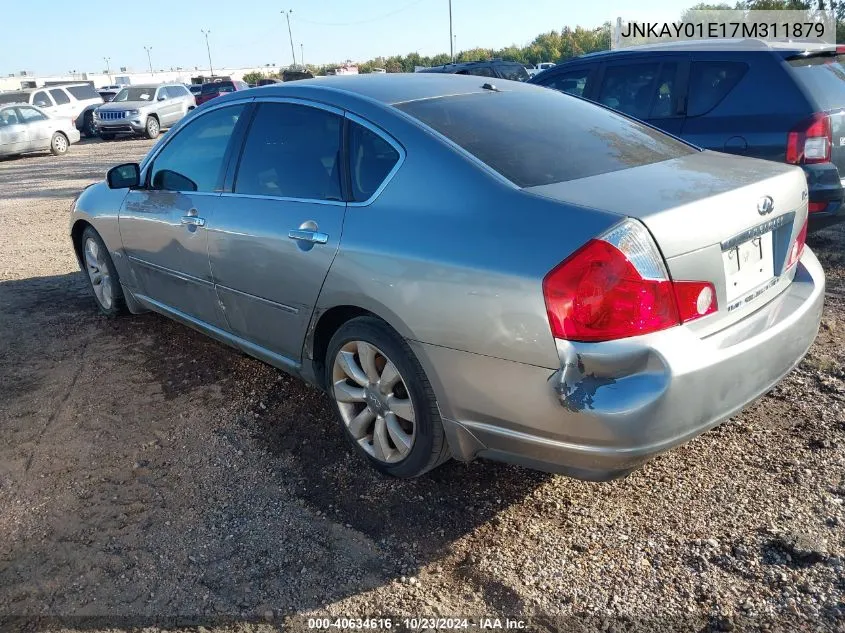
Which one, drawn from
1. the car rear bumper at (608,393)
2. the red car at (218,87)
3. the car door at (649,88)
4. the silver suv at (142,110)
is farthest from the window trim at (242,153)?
the red car at (218,87)

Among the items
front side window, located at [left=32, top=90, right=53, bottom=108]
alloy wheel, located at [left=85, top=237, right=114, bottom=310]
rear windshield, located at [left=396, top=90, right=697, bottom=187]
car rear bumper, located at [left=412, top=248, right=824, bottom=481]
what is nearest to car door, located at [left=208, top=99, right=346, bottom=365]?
rear windshield, located at [left=396, top=90, right=697, bottom=187]

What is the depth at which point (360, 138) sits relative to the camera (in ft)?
10.1

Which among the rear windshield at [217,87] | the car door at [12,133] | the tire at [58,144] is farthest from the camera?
the rear windshield at [217,87]

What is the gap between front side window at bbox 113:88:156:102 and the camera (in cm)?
2248

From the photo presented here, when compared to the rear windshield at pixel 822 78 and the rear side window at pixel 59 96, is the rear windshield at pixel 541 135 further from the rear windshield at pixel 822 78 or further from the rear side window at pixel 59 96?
the rear side window at pixel 59 96

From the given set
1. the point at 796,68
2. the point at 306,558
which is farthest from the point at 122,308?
the point at 796,68

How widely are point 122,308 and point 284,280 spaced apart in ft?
8.28

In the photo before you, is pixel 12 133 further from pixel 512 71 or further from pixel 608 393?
pixel 608 393

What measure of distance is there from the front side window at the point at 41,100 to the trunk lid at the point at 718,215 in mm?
23231

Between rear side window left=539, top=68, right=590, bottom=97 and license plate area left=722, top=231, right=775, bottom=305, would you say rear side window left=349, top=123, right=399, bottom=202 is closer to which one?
license plate area left=722, top=231, right=775, bottom=305

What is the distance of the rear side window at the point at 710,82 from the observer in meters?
5.60

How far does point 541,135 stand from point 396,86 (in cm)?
78

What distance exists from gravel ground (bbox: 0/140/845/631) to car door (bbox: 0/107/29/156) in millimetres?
16659

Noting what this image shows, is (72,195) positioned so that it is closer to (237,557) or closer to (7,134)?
(7,134)
